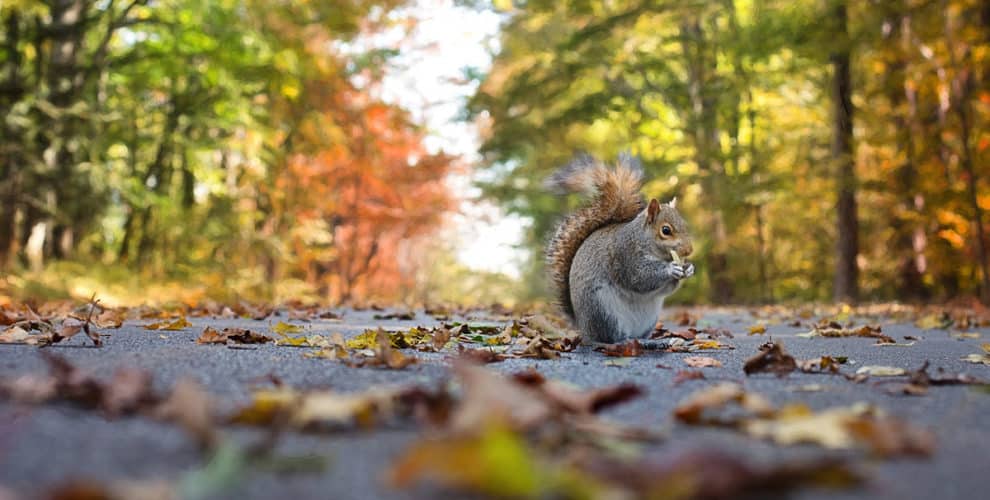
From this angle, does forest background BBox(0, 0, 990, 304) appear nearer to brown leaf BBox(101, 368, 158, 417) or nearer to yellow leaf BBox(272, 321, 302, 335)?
yellow leaf BBox(272, 321, 302, 335)

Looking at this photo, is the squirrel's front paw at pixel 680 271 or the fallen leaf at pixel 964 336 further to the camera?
the fallen leaf at pixel 964 336

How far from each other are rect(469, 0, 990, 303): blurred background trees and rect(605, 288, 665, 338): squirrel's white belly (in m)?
6.67

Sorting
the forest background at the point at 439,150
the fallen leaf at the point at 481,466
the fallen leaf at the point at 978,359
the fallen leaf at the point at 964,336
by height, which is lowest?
the fallen leaf at the point at 964,336

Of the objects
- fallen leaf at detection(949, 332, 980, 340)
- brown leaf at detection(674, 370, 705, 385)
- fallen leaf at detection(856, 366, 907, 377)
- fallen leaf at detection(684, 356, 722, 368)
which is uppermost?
brown leaf at detection(674, 370, 705, 385)

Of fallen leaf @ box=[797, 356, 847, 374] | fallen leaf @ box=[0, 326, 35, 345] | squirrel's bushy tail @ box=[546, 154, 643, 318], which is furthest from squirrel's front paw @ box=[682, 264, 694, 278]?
fallen leaf @ box=[0, 326, 35, 345]

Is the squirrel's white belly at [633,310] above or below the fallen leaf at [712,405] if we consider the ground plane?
above

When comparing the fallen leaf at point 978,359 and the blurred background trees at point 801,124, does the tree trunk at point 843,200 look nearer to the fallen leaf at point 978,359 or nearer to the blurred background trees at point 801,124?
the blurred background trees at point 801,124

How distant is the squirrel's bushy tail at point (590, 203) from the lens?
14.0 feet

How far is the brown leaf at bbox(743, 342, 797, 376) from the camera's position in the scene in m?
2.81

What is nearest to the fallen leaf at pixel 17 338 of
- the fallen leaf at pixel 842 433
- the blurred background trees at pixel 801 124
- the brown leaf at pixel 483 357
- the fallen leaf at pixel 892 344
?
the brown leaf at pixel 483 357

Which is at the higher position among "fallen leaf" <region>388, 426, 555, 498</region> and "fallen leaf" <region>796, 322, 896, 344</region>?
"fallen leaf" <region>388, 426, 555, 498</region>

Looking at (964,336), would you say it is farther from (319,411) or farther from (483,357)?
(319,411)

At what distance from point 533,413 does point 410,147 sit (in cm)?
1513

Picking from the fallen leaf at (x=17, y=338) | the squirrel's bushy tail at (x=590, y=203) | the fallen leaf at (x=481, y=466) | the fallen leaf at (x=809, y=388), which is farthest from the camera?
the squirrel's bushy tail at (x=590, y=203)
